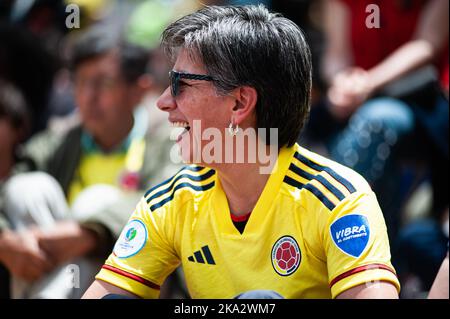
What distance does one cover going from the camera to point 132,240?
2969 millimetres

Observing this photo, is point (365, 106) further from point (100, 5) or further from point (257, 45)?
point (100, 5)

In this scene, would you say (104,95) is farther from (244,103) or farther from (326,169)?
(326,169)

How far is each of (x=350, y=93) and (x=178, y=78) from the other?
1.92 m

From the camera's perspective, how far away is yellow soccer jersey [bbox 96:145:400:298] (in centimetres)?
266

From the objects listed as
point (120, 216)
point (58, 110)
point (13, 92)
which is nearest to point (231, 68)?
Result: point (120, 216)

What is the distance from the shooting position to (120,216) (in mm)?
3879

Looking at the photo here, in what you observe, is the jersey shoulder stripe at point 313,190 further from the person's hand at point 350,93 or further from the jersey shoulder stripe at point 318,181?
the person's hand at point 350,93

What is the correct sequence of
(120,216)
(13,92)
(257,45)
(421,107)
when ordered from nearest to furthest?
(257,45), (120,216), (421,107), (13,92)

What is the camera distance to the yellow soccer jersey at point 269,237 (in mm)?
2658

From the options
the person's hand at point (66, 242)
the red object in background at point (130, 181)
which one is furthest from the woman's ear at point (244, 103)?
the red object in background at point (130, 181)

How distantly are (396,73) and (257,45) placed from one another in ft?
6.47

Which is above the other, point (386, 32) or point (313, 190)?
point (386, 32)

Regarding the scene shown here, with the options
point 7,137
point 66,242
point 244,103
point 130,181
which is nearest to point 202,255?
point 244,103

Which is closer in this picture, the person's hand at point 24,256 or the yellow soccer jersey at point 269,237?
the yellow soccer jersey at point 269,237
